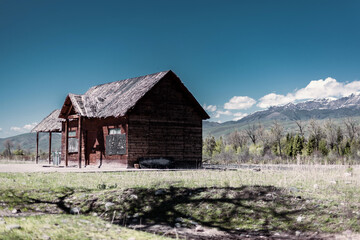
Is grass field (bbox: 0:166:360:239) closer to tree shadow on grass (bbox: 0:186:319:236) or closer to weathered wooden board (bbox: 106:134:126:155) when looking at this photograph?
tree shadow on grass (bbox: 0:186:319:236)

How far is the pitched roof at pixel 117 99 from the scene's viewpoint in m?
26.7

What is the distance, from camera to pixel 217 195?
11109 millimetres

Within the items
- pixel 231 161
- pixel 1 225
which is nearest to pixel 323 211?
pixel 1 225

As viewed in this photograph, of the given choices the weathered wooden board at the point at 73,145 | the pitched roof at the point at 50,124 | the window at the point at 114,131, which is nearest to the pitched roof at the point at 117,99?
the window at the point at 114,131

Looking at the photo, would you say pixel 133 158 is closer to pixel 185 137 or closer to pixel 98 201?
pixel 185 137

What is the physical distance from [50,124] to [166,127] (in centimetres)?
1437

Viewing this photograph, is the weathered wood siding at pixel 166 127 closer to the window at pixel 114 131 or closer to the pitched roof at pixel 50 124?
the window at pixel 114 131

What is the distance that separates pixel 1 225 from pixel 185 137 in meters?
22.8

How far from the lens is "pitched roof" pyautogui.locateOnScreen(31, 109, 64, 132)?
3594 centimetres

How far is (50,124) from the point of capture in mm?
37156

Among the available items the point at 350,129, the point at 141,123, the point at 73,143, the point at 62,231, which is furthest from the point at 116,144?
the point at 350,129

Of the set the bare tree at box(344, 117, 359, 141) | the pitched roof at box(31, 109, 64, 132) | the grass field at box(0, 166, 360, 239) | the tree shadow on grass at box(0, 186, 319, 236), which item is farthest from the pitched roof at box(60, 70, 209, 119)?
the bare tree at box(344, 117, 359, 141)

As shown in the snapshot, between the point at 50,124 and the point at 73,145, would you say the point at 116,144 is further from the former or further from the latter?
the point at 50,124

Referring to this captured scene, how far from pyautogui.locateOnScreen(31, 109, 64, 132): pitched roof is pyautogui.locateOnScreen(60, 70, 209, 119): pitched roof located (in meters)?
5.66
